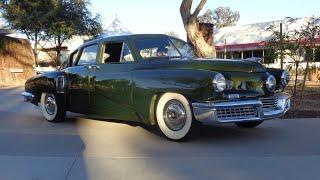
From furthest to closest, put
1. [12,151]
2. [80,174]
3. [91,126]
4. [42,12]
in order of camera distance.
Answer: [42,12] < [91,126] < [12,151] < [80,174]

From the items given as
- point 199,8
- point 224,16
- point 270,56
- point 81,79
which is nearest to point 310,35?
point 270,56

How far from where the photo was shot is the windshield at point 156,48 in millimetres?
8438

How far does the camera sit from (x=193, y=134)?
7883 mm

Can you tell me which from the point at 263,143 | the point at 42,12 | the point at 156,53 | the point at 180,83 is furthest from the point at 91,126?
the point at 42,12

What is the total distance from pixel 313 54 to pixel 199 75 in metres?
6.05

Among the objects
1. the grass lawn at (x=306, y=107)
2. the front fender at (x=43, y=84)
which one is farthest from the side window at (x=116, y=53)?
the grass lawn at (x=306, y=107)

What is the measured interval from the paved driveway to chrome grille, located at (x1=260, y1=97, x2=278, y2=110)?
1.69 ft

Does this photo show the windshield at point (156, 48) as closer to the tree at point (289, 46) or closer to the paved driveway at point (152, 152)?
the paved driveway at point (152, 152)

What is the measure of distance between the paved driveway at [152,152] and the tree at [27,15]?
2263cm

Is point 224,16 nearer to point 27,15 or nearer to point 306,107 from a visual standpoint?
point 27,15

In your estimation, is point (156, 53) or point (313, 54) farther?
point (313, 54)

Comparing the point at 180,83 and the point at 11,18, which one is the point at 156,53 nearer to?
the point at 180,83

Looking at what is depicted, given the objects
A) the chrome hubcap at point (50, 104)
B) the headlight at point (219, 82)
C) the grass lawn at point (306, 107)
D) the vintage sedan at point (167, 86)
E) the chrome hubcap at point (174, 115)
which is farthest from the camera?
the grass lawn at point (306, 107)

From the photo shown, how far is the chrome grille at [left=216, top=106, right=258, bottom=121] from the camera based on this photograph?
7.32 m
